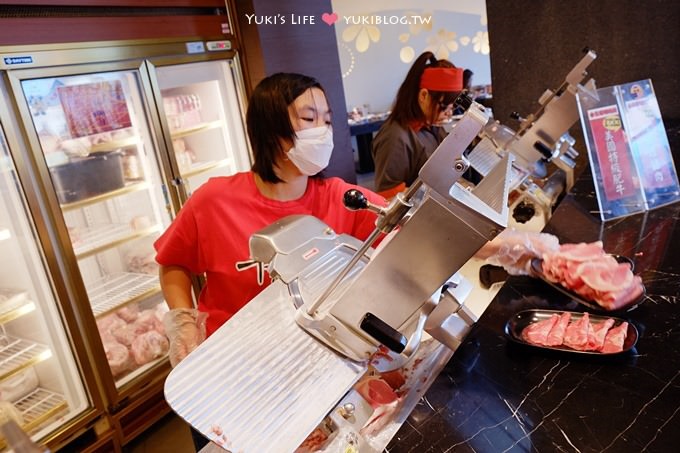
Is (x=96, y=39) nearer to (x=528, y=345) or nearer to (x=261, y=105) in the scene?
(x=261, y=105)

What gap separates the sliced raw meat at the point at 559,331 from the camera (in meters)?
1.26

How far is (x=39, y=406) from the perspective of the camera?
2678 millimetres

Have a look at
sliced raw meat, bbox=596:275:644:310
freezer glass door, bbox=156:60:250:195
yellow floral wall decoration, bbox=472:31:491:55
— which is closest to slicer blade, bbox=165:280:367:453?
sliced raw meat, bbox=596:275:644:310

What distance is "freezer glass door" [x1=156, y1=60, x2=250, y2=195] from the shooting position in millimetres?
3441

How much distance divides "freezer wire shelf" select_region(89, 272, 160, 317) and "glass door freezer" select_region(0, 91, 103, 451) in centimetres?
36

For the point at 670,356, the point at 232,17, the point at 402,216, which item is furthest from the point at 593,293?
the point at 232,17

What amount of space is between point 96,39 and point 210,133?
1.25 meters

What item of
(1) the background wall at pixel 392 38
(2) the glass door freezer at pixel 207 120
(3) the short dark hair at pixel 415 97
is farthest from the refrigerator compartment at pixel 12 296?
(1) the background wall at pixel 392 38

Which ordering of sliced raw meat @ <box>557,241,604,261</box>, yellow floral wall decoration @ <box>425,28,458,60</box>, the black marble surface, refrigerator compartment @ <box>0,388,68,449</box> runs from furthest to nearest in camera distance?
yellow floral wall decoration @ <box>425,28,458,60</box>, refrigerator compartment @ <box>0,388,68,449</box>, sliced raw meat @ <box>557,241,604,261</box>, the black marble surface

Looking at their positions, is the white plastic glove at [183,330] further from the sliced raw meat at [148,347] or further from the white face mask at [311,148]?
the sliced raw meat at [148,347]

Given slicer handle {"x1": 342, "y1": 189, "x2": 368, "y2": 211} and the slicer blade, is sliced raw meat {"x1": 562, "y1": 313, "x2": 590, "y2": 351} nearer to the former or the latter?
the slicer blade

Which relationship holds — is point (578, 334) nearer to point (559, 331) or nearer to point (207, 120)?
point (559, 331)

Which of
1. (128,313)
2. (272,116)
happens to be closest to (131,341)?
(128,313)

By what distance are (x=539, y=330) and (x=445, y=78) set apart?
1.92m
